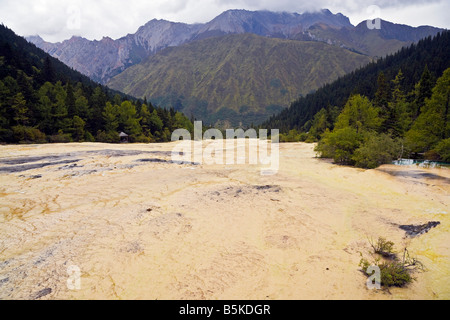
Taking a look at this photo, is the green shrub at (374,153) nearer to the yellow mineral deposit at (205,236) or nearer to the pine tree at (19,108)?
the yellow mineral deposit at (205,236)

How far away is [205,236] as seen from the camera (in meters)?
7.70

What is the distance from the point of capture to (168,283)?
5457mm

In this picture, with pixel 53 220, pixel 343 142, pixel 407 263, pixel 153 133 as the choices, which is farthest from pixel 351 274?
pixel 153 133

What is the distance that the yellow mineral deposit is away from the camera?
17.4 ft

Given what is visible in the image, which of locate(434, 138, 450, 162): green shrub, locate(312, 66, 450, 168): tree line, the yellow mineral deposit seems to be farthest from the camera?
locate(312, 66, 450, 168): tree line

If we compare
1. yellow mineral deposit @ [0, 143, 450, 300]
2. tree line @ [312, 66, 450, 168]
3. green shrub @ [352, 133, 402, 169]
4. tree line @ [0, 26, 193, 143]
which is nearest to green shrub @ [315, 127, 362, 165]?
tree line @ [312, 66, 450, 168]

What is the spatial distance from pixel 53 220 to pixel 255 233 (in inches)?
300

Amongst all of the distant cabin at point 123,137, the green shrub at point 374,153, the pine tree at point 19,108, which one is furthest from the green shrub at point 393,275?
the distant cabin at point 123,137

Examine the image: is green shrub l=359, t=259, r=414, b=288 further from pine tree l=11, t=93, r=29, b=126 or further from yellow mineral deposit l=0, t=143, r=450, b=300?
pine tree l=11, t=93, r=29, b=126

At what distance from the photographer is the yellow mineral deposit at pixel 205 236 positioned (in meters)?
5.30

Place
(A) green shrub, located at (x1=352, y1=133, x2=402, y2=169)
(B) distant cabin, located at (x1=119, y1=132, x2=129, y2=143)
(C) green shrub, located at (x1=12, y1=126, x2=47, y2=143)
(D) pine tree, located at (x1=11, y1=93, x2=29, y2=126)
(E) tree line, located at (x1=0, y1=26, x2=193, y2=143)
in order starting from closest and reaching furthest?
(A) green shrub, located at (x1=352, y1=133, x2=402, y2=169) → (C) green shrub, located at (x1=12, y1=126, x2=47, y2=143) → (E) tree line, located at (x1=0, y1=26, x2=193, y2=143) → (D) pine tree, located at (x1=11, y1=93, x2=29, y2=126) → (B) distant cabin, located at (x1=119, y1=132, x2=129, y2=143)

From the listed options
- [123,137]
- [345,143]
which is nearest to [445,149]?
[345,143]

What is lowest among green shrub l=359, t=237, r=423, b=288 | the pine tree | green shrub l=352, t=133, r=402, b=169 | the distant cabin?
green shrub l=359, t=237, r=423, b=288

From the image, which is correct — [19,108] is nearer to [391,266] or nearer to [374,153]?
[391,266]
